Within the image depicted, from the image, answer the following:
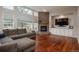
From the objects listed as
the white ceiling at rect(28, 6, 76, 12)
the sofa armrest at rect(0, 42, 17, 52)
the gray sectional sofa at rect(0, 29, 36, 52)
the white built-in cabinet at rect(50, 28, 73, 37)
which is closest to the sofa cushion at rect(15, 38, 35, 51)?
the gray sectional sofa at rect(0, 29, 36, 52)

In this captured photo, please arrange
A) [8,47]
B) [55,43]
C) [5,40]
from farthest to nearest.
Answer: [55,43], [5,40], [8,47]

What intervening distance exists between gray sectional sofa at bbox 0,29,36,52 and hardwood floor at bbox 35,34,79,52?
0.19 meters

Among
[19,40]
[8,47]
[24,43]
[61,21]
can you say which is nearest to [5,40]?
[8,47]

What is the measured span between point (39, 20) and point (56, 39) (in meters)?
0.73

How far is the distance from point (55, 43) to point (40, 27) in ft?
2.07

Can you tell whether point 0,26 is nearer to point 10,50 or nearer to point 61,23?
point 10,50

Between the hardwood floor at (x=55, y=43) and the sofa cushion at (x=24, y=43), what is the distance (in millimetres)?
189

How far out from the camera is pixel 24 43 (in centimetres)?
237

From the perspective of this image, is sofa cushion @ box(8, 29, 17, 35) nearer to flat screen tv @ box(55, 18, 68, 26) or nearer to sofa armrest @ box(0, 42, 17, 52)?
sofa armrest @ box(0, 42, 17, 52)

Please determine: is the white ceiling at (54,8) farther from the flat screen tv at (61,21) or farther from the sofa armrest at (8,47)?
the sofa armrest at (8,47)

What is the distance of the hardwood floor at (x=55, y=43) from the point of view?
2.33m

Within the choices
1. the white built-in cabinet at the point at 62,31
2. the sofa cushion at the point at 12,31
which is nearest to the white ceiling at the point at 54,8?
the white built-in cabinet at the point at 62,31

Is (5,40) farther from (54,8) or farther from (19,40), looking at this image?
Answer: (54,8)
